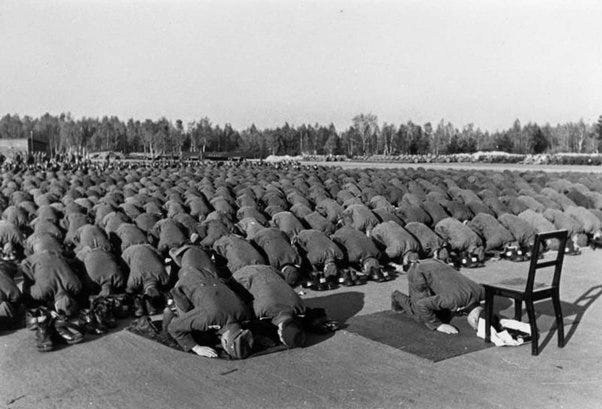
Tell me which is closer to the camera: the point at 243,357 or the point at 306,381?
the point at 306,381

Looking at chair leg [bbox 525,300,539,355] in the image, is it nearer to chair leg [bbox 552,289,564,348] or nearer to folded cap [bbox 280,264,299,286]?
chair leg [bbox 552,289,564,348]

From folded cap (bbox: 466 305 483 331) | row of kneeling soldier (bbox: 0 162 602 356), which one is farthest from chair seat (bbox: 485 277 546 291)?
row of kneeling soldier (bbox: 0 162 602 356)

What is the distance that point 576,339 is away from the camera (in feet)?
29.6

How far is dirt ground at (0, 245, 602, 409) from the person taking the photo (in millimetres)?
6816

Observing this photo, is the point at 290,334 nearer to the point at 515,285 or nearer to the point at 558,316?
the point at 515,285

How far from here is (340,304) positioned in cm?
1147

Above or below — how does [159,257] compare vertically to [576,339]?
above

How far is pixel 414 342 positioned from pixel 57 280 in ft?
19.8

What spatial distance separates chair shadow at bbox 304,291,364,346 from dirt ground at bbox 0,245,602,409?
1248 mm

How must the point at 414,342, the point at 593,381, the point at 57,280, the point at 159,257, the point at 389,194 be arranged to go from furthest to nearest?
the point at 389,194 → the point at 159,257 → the point at 57,280 → the point at 414,342 → the point at 593,381

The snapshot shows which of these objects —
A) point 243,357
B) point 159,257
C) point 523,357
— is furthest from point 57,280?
point 523,357

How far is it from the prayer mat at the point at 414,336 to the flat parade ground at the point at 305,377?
0.61 ft

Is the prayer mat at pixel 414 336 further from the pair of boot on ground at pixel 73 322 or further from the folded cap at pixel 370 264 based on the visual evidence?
the pair of boot on ground at pixel 73 322

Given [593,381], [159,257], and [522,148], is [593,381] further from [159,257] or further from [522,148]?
[522,148]
